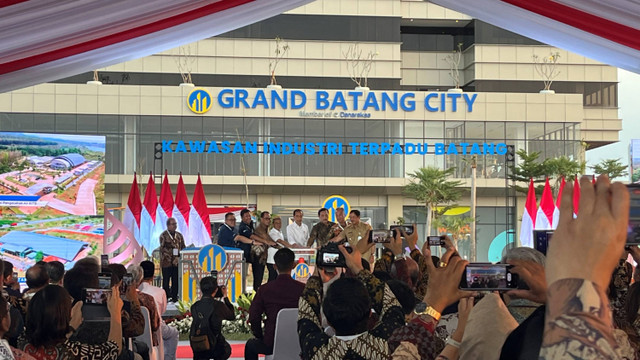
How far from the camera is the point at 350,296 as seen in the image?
11.9ft

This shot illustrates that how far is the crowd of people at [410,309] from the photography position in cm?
120

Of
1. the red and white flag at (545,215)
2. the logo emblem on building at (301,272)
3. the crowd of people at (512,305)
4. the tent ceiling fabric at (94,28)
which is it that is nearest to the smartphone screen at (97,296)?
the crowd of people at (512,305)

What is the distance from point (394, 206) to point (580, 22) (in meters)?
37.0

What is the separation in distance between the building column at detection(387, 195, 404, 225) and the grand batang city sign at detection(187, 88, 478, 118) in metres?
4.38

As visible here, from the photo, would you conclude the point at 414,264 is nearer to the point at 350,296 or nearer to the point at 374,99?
the point at 350,296

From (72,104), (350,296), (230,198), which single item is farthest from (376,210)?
(350,296)

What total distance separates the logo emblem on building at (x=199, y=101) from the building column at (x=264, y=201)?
4.99 metres

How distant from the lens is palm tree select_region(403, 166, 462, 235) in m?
40.2

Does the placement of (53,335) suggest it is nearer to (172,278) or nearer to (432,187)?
(172,278)

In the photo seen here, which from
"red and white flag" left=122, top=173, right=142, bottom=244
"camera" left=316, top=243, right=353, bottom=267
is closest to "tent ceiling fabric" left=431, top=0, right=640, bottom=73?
"camera" left=316, top=243, right=353, bottom=267

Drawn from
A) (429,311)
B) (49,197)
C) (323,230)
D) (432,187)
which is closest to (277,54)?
(432,187)

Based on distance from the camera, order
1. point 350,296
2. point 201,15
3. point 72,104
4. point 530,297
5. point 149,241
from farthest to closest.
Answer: point 72,104, point 149,241, point 201,15, point 350,296, point 530,297

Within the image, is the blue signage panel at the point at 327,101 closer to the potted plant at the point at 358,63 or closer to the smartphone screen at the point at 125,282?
the potted plant at the point at 358,63

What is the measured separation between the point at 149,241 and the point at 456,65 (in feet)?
106
